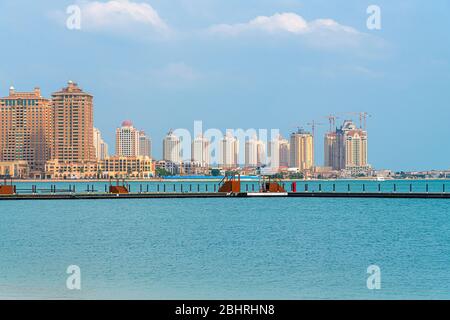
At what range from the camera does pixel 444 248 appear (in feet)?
135

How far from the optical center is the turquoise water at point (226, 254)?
27.0 m

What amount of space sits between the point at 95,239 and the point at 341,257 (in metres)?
16.2

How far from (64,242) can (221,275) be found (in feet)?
55.7

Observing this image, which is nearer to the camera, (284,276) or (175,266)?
(284,276)

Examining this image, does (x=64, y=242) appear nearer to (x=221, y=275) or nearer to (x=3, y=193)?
(x=221, y=275)

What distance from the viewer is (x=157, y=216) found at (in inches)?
2672

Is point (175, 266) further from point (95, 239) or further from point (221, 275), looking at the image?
point (95, 239)

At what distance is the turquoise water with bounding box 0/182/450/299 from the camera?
2702 centimetres

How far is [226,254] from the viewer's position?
37.8 meters
